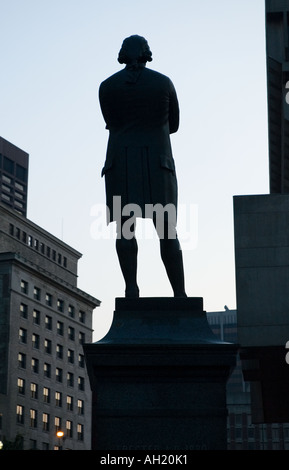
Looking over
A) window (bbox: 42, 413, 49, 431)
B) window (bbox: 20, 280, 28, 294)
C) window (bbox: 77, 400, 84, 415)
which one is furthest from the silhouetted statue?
window (bbox: 77, 400, 84, 415)

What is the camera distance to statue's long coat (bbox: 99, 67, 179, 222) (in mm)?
11656

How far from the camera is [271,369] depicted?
144ft

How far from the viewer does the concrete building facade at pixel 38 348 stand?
103500mm

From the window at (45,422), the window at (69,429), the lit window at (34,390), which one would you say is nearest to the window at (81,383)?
the window at (69,429)

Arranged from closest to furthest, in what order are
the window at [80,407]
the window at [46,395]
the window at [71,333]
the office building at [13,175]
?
the window at [46,395], the window at [80,407], the window at [71,333], the office building at [13,175]

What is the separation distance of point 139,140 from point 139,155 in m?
0.22

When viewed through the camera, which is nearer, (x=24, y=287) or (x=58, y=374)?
(x=24, y=287)

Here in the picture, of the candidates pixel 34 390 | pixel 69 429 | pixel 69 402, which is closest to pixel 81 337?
pixel 69 402

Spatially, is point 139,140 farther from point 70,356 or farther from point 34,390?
point 70,356

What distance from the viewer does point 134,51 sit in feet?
39.7

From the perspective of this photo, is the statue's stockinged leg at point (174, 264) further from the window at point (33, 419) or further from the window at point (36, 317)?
the window at point (36, 317)

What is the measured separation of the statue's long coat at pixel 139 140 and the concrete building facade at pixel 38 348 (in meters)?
87.9
